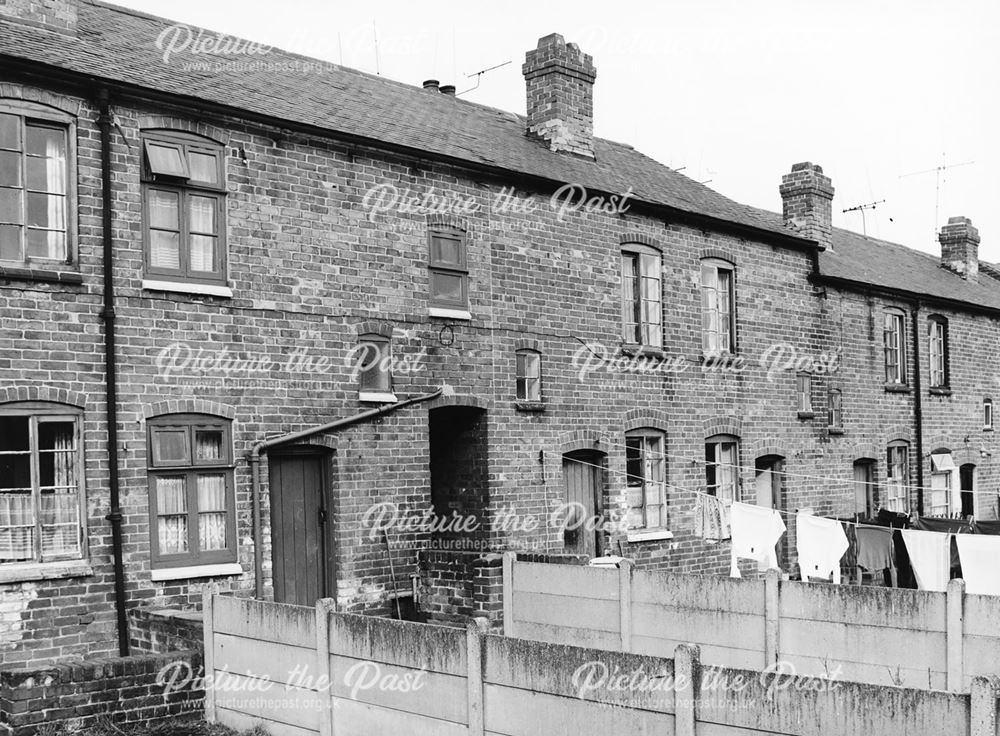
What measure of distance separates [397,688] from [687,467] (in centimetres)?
1179

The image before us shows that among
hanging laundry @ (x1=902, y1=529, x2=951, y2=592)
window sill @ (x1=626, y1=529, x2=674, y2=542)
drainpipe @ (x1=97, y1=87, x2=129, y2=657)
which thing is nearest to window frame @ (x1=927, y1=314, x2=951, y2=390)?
window sill @ (x1=626, y1=529, x2=674, y2=542)

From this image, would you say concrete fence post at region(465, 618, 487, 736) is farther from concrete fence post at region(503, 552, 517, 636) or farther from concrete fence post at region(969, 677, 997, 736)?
concrete fence post at region(503, 552, 517, 636)

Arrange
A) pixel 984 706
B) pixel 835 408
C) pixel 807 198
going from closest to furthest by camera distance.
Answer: pixel 984 706 < pixel 835 408 < pixel 807 198

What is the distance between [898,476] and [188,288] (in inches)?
725

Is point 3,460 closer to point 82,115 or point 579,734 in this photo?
point 82,115

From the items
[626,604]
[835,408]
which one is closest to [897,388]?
[835,408]

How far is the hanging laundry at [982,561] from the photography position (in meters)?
14.5

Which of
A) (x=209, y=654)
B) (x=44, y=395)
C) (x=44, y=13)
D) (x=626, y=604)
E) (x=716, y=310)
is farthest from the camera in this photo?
(x=716, y=310)

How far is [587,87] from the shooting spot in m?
20.7

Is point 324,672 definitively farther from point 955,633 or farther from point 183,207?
point 183,207

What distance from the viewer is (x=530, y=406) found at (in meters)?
16.9

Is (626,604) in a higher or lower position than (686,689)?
lower

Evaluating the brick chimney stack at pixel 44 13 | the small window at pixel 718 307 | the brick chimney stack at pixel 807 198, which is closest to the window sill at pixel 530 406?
the small window at pixel 718 307

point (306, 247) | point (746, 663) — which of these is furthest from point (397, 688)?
point (306, 247)
